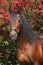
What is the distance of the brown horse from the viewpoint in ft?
25.1

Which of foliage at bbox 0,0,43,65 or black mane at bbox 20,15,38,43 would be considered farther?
foliage at bbox 0,0,43,65

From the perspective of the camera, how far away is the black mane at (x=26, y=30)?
763 centimetres

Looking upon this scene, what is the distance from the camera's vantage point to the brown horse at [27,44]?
7.64 m

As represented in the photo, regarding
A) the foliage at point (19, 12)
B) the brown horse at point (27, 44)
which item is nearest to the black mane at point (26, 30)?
the brown horse at point (27, 44)

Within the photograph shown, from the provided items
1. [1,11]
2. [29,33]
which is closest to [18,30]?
[29,33]

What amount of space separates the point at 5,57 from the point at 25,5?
135 centimetres

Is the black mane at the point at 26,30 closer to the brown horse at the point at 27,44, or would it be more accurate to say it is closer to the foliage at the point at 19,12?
the brown horse at the point at 27,44

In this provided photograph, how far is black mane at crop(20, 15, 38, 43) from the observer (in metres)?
7.63

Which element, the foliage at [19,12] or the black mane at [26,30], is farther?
the foliage at [19,12]

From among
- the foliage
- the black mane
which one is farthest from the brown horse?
the foliage

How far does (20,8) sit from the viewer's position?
29.1 feet

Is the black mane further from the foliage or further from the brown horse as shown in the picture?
the foliage

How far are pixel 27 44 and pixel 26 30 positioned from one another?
0.30m

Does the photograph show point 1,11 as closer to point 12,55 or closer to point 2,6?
point 2,6
